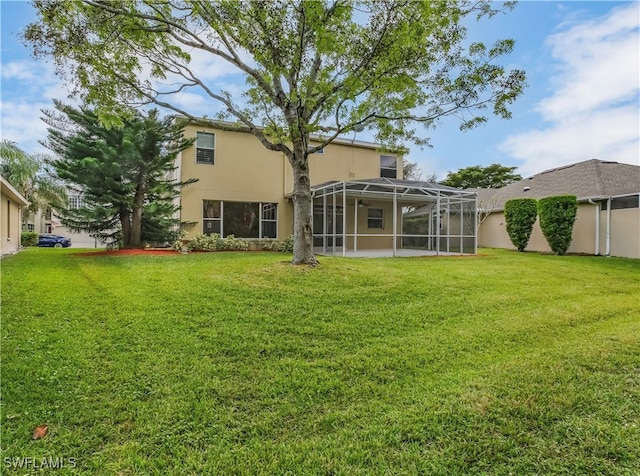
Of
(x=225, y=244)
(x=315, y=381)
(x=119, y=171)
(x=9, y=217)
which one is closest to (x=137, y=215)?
(x=119, y=171)

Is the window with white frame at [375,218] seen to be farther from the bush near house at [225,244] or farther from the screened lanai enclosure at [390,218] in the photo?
the bush near house at [225,244]

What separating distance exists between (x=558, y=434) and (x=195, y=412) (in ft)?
9.18

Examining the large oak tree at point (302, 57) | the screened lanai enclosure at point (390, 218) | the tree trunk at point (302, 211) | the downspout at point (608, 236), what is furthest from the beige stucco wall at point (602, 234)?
the tree trunk at point (302, 211)

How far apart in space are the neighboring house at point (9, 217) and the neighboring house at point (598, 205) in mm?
23091

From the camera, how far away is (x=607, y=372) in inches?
141

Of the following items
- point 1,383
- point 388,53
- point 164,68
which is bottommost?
point 1,383

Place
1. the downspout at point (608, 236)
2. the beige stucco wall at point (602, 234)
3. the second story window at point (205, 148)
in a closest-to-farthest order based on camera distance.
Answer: the beige stucco wall at point (602, 234), the second story window at point (205, 148), the downspout at point (608, 236)

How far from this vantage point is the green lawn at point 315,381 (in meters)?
2.37

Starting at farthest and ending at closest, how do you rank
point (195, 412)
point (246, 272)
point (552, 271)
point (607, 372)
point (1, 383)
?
point (552, 271), point (246, 272), point (607, 372), point (1, 383), point (195, 412)

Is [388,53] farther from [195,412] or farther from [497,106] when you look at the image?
[195,412]

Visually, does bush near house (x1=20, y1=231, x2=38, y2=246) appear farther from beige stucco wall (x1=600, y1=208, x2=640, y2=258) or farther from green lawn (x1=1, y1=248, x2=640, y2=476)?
beige stucco wall (x1=600, y1=208, x2=640, y2=258)

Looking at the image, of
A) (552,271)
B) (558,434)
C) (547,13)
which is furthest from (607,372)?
(547,13)

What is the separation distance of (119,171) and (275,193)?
606 cm

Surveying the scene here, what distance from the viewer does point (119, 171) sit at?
12.1 meters
